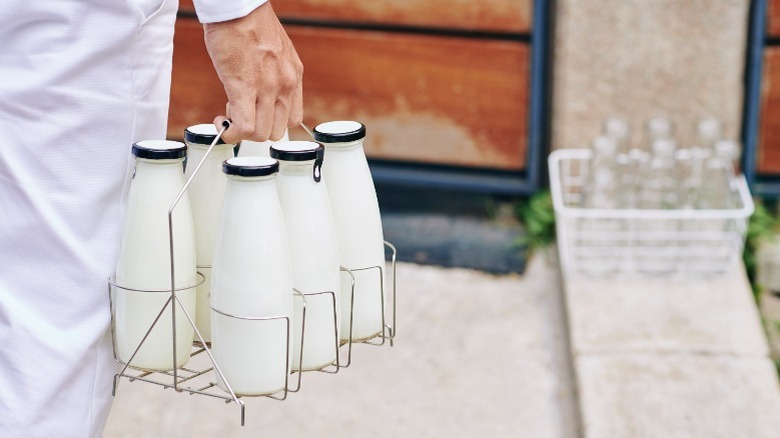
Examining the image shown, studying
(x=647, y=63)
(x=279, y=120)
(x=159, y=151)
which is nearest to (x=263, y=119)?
(x=279, y=120)

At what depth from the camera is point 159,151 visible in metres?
1.49

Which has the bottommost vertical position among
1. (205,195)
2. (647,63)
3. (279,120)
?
(647,63)

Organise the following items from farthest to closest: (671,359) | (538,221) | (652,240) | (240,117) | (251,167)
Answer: (538,221)
(652,240)
(671,359)
(240,117)
(251,167)

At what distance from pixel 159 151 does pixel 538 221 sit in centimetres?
216

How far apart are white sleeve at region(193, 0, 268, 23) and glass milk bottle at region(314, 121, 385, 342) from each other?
20cm

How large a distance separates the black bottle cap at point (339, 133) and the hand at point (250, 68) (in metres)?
0.07

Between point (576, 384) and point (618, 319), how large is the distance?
11.7 inches

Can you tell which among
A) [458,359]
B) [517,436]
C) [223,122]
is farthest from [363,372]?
[223,122]

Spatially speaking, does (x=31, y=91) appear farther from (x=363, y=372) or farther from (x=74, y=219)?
(x=363, y=372)

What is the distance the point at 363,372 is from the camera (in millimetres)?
2832

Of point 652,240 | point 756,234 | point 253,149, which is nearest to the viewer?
point 253,149

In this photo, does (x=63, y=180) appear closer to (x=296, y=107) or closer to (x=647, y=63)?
(x=296, y=107)

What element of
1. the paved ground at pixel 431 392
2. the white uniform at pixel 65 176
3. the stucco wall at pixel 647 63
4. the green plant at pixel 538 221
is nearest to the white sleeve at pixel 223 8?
the white uniform at pixel 65 176

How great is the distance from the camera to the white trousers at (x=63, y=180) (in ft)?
4.88
